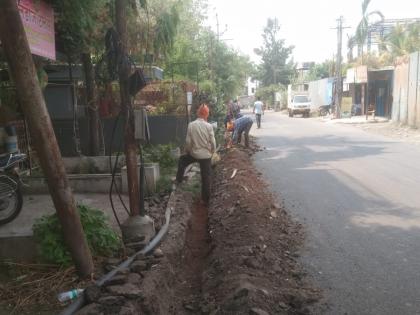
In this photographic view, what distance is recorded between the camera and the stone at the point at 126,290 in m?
4.19

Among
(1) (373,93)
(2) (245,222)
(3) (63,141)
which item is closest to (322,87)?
(1) (373,93)

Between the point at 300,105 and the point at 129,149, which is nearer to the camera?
the point at 129,149

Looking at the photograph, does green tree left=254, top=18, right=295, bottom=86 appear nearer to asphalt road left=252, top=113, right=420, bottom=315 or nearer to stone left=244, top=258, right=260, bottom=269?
asphalt road left=252, top=113, right=420, bottom=315

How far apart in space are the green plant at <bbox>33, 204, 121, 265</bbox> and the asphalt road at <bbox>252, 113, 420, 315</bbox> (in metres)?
2.32

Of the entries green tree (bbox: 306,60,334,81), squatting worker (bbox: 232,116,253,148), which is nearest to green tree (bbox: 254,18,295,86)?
green tree (bbox: 306,60,334,81)

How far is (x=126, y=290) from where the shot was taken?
4.25 metres

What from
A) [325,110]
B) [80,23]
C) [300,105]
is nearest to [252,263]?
[80,23]

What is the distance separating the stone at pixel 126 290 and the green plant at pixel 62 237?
966 millimetres

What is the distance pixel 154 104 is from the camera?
16.4 metres

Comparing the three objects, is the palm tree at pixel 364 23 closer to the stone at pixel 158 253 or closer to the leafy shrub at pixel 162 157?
the leafy shrub at pixel 162 157

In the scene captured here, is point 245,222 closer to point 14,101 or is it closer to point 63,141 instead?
point 14,101

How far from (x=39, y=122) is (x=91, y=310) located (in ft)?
5.56

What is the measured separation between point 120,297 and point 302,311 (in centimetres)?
159

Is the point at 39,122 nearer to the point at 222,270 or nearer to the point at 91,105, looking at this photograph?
the point at 222,270
